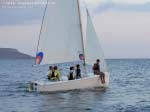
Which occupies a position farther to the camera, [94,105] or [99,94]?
[99,94]

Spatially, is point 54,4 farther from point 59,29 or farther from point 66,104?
point 66,104

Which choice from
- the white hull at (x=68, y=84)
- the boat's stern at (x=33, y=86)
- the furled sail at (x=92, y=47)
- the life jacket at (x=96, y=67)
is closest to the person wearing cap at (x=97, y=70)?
the life jacket at (x=96, y=67)

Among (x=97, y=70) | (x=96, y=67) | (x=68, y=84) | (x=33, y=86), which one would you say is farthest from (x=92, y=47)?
(x=33, y=86)

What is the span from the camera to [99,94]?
30.6m

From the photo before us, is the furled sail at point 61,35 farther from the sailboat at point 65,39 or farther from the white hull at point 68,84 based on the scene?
the white hull at point 68,84

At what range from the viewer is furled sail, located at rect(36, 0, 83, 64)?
108ft

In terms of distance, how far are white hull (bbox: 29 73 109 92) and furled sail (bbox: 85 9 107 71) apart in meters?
1.80

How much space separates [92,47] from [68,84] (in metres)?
3.98

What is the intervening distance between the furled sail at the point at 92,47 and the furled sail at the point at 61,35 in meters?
0.60

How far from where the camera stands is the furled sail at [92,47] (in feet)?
110

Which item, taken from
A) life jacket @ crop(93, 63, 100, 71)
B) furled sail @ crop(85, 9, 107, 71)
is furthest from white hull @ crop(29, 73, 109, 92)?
furled sail @ crop(85, 9, 107, 71)

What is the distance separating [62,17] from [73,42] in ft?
6.49

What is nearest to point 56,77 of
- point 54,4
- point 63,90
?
point 63,90

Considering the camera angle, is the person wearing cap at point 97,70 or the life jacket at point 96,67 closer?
the person wearing cap at point 97,70
